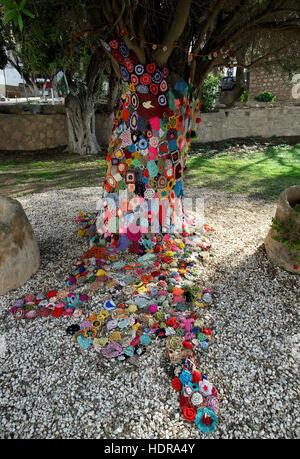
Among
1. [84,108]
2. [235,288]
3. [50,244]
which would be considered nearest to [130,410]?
[235,288]

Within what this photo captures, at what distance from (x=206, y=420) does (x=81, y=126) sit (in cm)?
1120

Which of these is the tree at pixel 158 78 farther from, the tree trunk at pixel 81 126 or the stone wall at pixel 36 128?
the stone wall at pixel 36 128

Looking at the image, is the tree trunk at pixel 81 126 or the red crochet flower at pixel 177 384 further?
the tree trunk at pixel 81 126

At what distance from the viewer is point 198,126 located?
42.8 ft

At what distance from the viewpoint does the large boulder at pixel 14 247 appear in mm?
3152

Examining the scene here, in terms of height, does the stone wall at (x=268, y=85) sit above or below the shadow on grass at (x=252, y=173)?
above

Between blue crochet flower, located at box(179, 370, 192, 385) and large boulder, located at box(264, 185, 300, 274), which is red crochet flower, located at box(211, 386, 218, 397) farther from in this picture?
large boulder, located at box(264, 185, 300, 274)

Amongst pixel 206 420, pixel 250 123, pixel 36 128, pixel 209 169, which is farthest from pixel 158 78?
pixel 250 123

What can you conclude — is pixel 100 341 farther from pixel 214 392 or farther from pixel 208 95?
pixel 208 95

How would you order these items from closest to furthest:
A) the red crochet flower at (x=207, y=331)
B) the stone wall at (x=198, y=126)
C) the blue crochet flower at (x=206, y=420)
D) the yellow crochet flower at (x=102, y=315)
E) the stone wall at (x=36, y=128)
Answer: the blue crochet flower at (x=206, y=420)
the red crochet flower at (x=207, y=331)
the yellow crochet flower at (x=102, y=315)
the stone wall at (x=36, y=128)
the stone wall at (x=198, y=126)

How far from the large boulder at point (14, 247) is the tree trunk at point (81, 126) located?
880 centimetres

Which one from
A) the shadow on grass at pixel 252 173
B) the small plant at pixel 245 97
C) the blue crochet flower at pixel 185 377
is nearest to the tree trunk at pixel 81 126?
the shadow on grass at pixel 252 173

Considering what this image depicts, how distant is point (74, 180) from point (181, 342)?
6.68 meters
